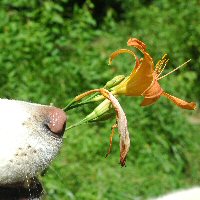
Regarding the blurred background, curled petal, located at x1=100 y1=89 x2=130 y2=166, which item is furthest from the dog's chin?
the blurred background

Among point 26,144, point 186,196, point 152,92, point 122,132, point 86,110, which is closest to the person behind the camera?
point 122,132

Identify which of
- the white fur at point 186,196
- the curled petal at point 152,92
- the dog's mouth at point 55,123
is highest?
the curled petal at point 152,92

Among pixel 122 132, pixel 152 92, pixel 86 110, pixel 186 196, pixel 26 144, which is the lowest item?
pixel 86 110

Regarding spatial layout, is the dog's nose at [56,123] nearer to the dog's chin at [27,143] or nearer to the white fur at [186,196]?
the dog's chin at [27,143]

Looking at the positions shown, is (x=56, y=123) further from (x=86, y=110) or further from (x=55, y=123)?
(x=86, y=110)

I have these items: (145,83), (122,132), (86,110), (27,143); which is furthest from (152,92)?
(86,110)

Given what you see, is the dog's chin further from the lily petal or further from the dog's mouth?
the lily petal

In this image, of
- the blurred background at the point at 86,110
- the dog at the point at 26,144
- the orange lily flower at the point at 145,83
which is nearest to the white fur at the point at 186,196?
the blurred background at the point at 86,110

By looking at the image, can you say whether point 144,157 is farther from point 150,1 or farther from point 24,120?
point 150,1

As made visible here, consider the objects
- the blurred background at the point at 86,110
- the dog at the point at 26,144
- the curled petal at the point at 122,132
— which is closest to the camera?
the curled petal at the point at 122,132
